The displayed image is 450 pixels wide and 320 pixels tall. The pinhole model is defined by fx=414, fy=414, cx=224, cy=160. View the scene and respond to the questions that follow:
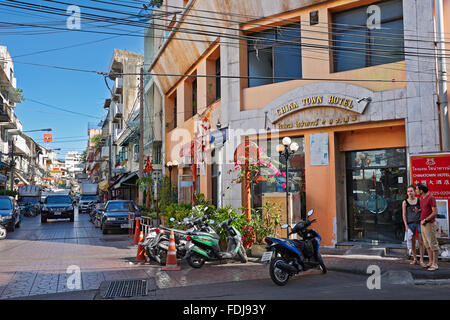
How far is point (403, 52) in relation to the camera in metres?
12.2

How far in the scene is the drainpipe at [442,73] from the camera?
10992 millimetres

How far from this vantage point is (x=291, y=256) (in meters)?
8.33

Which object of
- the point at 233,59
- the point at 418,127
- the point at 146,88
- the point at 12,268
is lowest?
the point at 12,268

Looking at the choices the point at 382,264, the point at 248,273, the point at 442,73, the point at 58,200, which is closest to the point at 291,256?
the point at 248,273

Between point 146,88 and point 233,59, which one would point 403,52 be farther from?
point 146,88

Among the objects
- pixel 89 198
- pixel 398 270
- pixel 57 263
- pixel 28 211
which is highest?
pixel 89 198

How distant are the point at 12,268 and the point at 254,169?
6.86m

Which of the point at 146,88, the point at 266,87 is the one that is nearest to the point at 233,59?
the point at 266,87

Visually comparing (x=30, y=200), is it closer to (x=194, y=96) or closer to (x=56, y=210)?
(x=56, y=210)

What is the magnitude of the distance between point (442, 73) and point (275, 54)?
6.00 meters

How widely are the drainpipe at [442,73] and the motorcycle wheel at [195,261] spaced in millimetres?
7006

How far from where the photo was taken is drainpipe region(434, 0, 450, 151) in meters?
11.0

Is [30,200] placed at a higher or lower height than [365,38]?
lower

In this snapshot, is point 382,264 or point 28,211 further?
point 28,211
